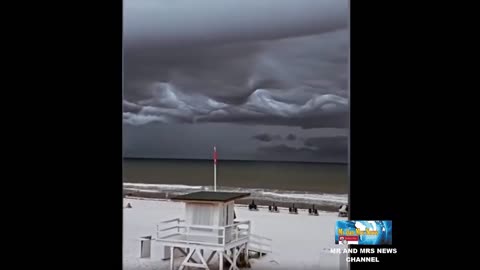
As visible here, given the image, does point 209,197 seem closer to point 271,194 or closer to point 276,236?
point 276,236

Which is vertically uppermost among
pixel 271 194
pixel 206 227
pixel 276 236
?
pixel 206 227

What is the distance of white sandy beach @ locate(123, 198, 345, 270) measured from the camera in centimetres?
553

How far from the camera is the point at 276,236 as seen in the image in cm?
743

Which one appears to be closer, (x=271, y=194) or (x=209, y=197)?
(x=209, y=197)

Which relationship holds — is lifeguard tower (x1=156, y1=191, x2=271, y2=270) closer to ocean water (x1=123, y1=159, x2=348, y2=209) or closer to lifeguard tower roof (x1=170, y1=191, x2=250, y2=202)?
lifeguard tower roof (x1=170, y1=191, x2=250, y2=202)

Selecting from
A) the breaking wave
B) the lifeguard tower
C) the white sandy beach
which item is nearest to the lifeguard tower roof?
the lifeguard tower

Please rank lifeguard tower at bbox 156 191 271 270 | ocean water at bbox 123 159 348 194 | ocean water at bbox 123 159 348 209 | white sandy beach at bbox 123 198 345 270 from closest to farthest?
lifeguard tower at bbox 156 191 271 270 < white sandy beach at bbox 123 198 345 270 < ocean water at bbox 123 159 348 209 < ocean water at bbox 123 159 348 194

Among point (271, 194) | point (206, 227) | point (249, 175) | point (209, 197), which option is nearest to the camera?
point (206, 227)

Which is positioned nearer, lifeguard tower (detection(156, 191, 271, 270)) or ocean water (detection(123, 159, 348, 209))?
lifeguard tower (detection(156, 191, 271, 270))

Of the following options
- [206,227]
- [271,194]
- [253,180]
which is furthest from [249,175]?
[206,227]
